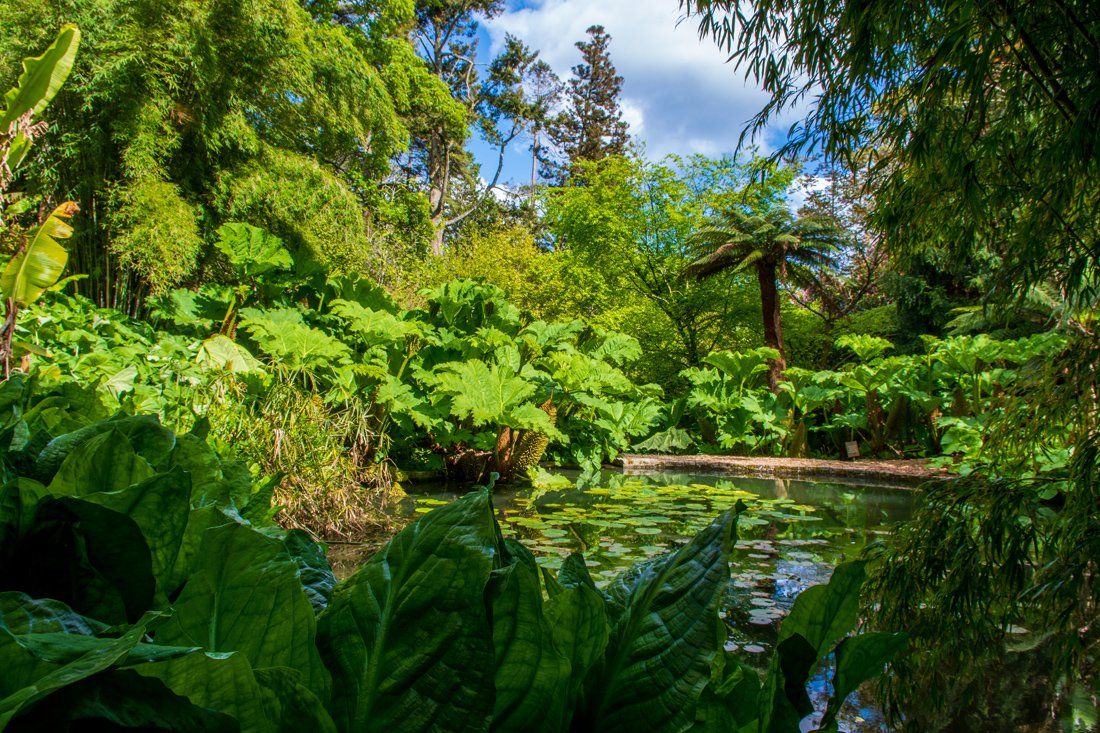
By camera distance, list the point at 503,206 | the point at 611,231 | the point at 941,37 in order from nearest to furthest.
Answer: the point at 941,37
the point at 611,231
the point at 503,206

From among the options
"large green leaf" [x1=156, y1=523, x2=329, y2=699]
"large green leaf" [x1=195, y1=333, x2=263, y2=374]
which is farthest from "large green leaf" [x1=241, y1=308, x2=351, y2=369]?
"large green leaf" [x1=156, y1=523, x2=329, y2=699]

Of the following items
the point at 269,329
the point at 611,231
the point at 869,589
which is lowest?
the point at 869,589

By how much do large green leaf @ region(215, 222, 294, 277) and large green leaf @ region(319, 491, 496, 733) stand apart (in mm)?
7215

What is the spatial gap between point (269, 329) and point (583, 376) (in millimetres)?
3418

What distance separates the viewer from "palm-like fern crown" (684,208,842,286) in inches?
528

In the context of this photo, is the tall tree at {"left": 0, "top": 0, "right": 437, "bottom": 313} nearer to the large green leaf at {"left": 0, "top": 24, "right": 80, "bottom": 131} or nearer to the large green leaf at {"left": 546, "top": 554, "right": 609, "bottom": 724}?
the large green leaf at {"left": 0, "top": 24, "right": 80, "bottom": 131}

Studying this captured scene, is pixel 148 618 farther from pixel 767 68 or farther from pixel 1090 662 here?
pixel 1090 662

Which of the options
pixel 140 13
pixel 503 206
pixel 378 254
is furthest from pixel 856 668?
pixel 503 206

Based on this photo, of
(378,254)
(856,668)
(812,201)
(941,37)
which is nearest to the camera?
(856,668)

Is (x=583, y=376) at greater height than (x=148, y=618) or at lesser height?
greater

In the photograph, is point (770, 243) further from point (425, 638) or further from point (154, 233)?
point (425, 638)

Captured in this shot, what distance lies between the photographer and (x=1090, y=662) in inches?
68.8

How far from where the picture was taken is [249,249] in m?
6.87

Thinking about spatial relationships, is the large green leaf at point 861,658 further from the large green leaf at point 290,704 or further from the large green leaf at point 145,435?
the large green leaf at point 145,435
